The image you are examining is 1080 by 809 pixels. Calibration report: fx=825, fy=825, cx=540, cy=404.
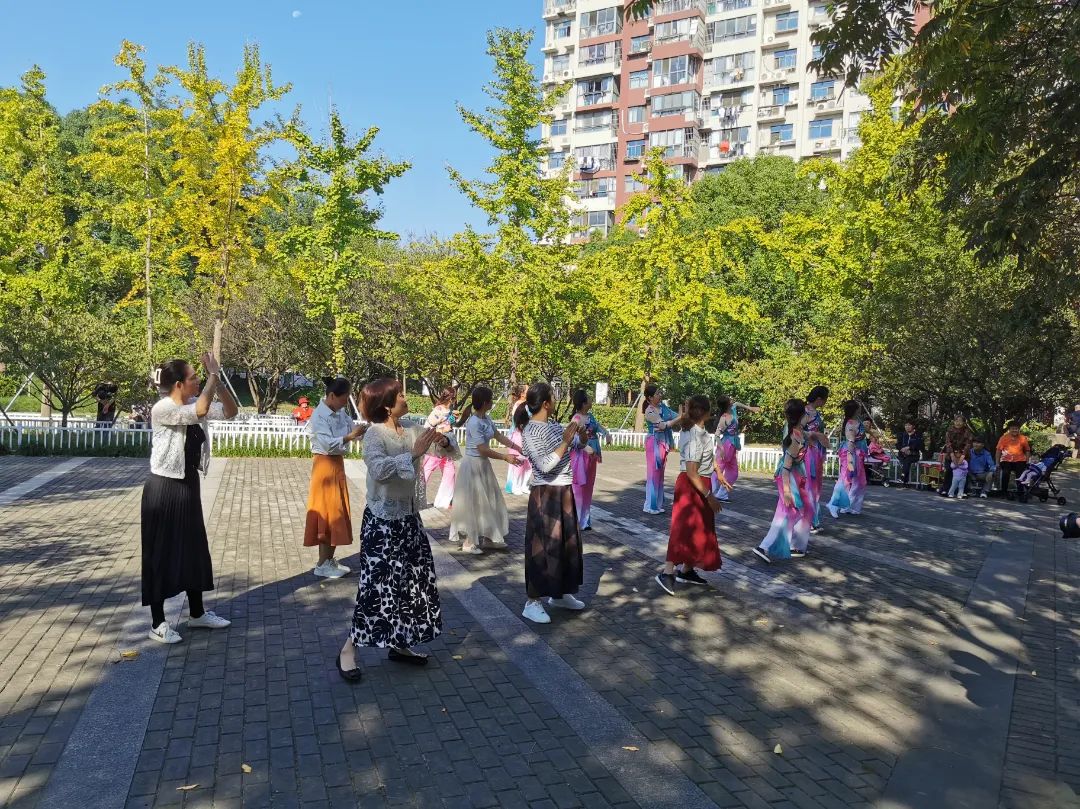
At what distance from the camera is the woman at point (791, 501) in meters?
9.02

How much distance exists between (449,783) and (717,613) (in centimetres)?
381

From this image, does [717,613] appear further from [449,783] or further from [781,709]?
[449,783]

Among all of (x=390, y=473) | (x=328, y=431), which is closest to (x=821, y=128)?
(x=328, y=431)

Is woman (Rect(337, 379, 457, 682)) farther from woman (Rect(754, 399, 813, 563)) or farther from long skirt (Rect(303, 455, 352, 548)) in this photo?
woman (Rect(754, 399, 813, 563))

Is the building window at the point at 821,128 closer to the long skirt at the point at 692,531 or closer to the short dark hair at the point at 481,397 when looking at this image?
the short dark hair at the point at 481,397

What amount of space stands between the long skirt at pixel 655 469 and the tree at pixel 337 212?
12.4 meters

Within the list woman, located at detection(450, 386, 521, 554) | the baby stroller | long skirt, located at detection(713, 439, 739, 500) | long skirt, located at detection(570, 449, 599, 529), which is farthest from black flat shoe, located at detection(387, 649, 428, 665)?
the baby stroller

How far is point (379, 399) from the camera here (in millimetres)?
5277

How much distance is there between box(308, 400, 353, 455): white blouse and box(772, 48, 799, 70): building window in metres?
51.5

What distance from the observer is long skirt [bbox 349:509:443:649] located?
17.5 feet

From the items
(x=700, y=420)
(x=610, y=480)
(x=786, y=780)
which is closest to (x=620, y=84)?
(x=610, y=480)

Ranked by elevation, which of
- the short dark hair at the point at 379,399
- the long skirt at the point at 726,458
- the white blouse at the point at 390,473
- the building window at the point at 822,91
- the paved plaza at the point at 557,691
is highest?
the building window at the point at 822,91

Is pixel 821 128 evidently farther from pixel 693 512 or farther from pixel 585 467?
pixel 693 512

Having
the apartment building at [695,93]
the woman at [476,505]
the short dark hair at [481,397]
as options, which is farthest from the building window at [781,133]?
the short dark hair at [481,397]
